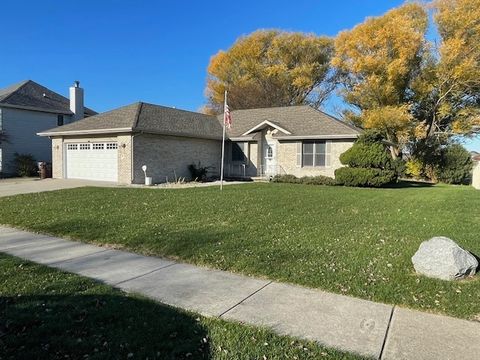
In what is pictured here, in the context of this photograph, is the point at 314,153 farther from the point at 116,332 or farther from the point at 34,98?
the point at 34,98

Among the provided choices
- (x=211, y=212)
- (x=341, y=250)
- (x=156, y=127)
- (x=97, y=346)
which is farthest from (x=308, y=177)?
(x=97, y=346)

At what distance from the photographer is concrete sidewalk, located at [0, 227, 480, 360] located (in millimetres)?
3443

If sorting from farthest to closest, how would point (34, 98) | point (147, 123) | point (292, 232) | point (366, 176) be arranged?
1. point (34, 98)
2. point (147, 123)
3. point (366, 176)
4. point (292, 232)

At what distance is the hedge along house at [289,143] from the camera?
21.6m

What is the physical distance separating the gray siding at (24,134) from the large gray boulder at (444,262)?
28294mm

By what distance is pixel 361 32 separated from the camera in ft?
97.0

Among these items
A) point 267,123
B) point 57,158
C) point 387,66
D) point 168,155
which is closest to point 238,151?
point 267,123

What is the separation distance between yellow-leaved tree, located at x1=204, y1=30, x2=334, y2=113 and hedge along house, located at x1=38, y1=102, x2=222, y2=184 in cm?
1848

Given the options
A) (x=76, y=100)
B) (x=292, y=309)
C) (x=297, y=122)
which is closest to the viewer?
(x=292, y=309)

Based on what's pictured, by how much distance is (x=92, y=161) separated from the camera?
69.5 ft

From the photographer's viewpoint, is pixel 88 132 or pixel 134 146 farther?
pixel 88 132

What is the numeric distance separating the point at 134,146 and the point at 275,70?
80.7 feet

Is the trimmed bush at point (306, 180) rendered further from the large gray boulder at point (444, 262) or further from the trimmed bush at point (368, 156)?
the large gray boulder at point (444, 262)

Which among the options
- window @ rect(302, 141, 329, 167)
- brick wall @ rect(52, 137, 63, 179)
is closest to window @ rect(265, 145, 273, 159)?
window @ rect(302, 141, 329, 167)
